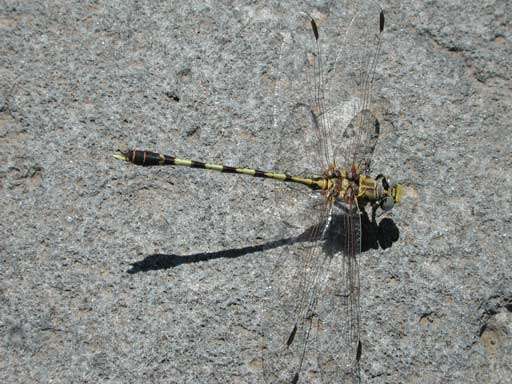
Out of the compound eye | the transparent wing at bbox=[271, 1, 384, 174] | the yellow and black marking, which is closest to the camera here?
the yellow and black marking

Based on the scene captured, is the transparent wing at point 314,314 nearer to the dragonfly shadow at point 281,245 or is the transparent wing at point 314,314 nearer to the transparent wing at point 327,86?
the dragonfly shadow at point 281,245

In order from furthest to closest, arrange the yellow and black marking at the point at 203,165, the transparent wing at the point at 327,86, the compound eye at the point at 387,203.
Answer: the transparent wing at the point at 327,86
the compound eye at the point at 387,203
the yellow and black marking at the point at 203,165

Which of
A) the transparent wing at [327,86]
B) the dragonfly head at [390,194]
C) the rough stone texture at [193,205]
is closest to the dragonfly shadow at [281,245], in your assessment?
the rough stone texture at [193,205]

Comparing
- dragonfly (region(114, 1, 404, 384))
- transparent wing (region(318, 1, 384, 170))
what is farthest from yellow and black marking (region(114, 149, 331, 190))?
transparent wing (region(318, 1, 384, 170))

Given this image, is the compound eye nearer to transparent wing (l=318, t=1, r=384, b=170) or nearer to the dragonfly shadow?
the dragonfly shadow

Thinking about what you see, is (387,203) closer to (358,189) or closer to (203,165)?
A: (358,189)

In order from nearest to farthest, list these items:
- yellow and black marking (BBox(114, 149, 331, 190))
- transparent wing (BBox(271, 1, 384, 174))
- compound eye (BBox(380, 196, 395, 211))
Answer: yellow and black marking (BBox(114, 149, 331, 190)) → compound eye (BBox(380, 196, 395, 211)) → transparent wing (BBox(271, 1, 384, 174))

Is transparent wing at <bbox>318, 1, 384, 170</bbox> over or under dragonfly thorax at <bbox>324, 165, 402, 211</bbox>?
over
